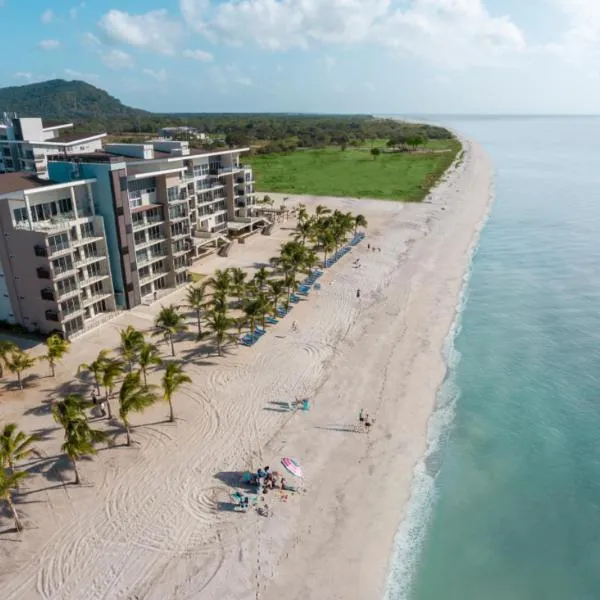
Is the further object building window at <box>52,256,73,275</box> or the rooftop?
the rooftop

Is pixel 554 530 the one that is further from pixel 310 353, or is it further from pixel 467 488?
pixel 310 353

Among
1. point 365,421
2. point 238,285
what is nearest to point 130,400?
point 365,421

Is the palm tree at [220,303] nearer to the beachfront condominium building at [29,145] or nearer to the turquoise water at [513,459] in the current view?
the turquoise water at [513,459]

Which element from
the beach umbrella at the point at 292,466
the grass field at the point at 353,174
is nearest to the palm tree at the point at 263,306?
the beach umbrella at the point at 292,466

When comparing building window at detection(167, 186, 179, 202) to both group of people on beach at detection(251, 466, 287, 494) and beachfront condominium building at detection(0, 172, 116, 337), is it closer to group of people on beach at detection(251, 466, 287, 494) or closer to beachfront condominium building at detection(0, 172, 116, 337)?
beachfront condominium building at detection(0, 172, 116, 337)

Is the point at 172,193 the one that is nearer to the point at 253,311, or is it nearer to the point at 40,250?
the point at 40,250

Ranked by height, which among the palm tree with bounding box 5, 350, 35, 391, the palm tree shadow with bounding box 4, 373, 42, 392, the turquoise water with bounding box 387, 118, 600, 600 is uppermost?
the palm tree with bounding box 5, 350, 35, 391

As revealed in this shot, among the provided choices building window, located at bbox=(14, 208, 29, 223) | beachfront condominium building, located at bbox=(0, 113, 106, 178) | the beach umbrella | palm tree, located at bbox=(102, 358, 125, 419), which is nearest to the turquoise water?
the beach umbrella
